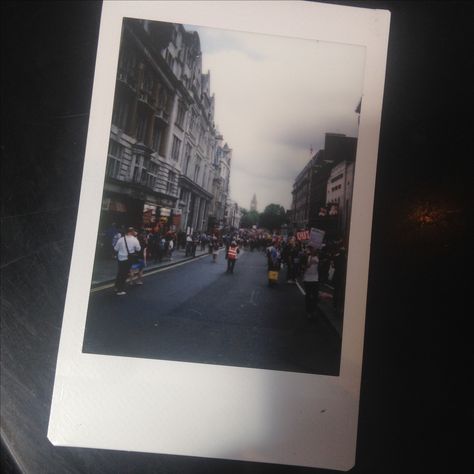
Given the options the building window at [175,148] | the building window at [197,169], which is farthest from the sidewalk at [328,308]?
the building window at [175,148]

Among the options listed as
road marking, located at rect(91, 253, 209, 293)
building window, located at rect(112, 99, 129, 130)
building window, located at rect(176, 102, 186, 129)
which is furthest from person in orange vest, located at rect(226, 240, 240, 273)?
building window, located at rect(112, 99, 129, 130)

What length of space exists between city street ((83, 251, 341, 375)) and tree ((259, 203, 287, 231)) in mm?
266

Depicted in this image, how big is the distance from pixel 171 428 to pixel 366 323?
0.89 m

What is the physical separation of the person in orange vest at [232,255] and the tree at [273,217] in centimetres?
17

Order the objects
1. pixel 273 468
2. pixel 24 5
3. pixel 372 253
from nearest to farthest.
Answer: pixel 273 468 < pixel 372 253 < pixel 24 5

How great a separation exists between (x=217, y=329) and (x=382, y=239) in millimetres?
797

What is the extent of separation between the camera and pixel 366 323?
1.26 metres

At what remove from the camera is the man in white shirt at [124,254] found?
3.90 feet

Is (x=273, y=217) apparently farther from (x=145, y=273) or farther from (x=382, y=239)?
(x=145, y=273)

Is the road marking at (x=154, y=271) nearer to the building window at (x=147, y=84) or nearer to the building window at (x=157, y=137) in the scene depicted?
the building window at (x=157, y=137)

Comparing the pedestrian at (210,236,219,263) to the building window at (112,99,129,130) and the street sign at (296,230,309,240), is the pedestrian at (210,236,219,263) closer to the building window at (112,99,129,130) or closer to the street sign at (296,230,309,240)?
the street sign at (296,230,309,240)

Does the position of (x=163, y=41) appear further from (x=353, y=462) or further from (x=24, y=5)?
(x=353, y=462)

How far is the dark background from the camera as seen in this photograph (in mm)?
1192

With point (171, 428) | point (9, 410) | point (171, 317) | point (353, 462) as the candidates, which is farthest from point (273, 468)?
point (9, 410)
